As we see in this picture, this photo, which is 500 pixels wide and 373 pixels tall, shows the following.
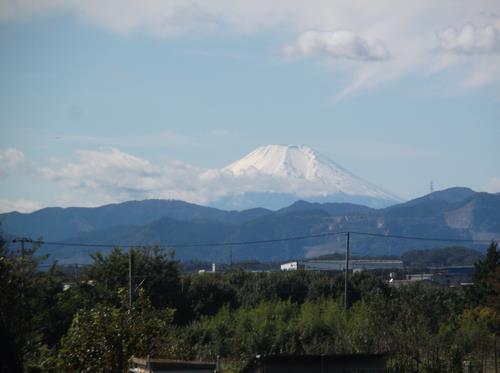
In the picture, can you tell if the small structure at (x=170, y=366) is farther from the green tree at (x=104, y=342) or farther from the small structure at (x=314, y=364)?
the small structure at (x=314, y=364)

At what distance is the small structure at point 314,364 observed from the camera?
88.1 ft

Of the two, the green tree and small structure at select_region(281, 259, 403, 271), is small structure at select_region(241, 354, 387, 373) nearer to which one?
the green tree

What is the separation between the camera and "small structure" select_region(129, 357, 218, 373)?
24016 millimetres

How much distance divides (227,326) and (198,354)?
13956mm

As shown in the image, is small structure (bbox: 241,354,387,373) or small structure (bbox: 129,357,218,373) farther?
small structure (bbox: 241,354,387,373)

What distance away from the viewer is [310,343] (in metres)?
49.2

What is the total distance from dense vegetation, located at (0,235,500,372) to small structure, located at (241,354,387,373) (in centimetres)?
331

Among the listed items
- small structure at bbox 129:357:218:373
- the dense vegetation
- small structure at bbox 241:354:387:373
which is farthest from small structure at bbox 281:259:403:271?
small structure at bbox 129:357:218:373

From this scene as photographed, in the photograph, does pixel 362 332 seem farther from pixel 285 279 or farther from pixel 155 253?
pixel 285 279

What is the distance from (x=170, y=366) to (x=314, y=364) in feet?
16.5

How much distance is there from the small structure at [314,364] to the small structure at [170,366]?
7.07ft

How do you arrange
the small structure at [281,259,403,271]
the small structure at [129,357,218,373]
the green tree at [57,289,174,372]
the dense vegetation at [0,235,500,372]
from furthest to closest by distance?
the small structure at [281,259,403,271] < the dense vegetation at [0,235,500,372] < the green tree at [57,289,174,372] < the small structure at [129,357,218,373]

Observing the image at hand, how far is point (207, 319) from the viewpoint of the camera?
5791 centimetres

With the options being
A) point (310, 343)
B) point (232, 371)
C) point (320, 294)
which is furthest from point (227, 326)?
point (320, 294)
